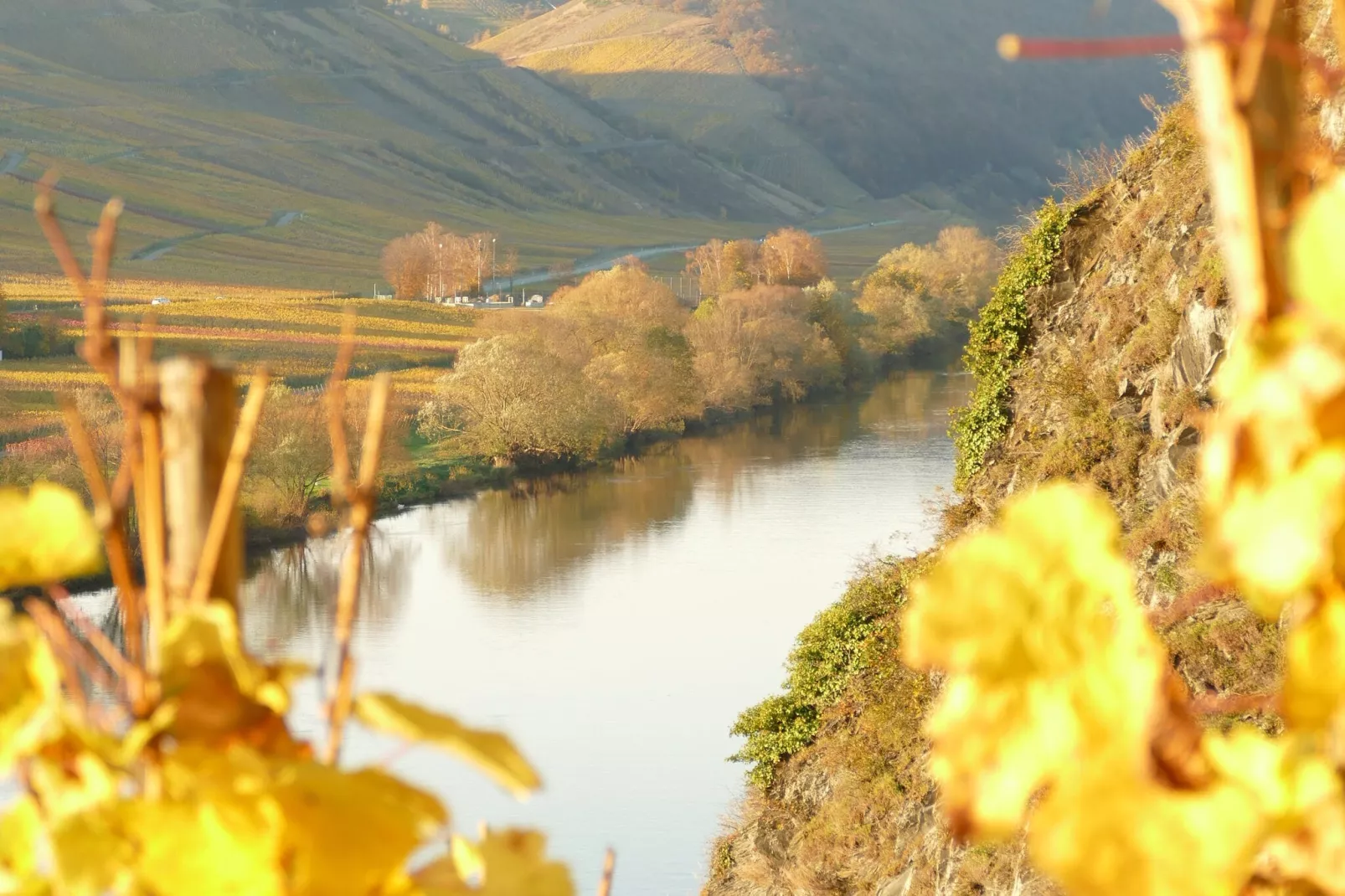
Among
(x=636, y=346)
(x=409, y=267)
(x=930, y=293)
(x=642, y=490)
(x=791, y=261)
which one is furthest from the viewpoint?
(x=409, y=267)

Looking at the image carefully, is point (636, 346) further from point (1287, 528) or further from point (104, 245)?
point (1287, 528)

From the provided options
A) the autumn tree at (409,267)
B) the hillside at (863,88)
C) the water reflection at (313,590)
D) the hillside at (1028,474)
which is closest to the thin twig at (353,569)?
the hillside at (1028,474)

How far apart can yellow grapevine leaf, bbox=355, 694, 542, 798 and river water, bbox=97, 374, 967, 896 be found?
8.58 metres

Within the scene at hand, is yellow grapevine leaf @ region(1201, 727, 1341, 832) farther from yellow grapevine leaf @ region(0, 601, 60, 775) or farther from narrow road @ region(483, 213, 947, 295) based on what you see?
narrow road @ region(483, 213, 947, 295)

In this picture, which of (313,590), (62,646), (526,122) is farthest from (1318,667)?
(526,122)

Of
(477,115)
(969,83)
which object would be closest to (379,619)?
(477,115)

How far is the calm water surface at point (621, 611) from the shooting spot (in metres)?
13.5

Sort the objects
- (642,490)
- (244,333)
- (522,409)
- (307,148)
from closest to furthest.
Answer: (642,490) < (522,409) < (244,333) < (307,148)

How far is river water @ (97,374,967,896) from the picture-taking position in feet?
44.1

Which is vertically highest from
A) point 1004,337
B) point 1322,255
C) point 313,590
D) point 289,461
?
point 1004,337

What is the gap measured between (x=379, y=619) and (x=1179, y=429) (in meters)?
12.0

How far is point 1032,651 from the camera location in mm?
441

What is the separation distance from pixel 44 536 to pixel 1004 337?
459 inches

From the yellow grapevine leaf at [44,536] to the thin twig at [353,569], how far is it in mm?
133
